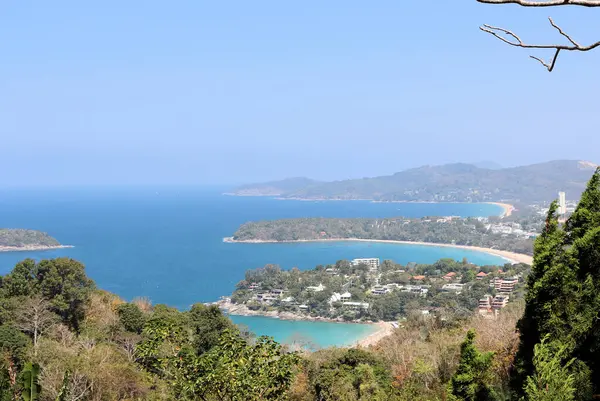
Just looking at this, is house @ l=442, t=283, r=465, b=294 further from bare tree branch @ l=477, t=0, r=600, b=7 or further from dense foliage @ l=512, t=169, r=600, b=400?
bare tree branch @ l=477, t=0, r=600, b=7

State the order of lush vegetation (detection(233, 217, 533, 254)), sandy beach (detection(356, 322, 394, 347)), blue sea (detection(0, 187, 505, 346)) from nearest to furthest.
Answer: sandy beach (detection(356, 322, 394, 347)) → blue sea (detection(0, 187, 505, 346)) → lush vegetation (detection(233, 217, 533, 254))

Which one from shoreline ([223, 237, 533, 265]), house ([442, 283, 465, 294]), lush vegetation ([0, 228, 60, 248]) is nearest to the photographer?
house ([442, 283, 465, 294])

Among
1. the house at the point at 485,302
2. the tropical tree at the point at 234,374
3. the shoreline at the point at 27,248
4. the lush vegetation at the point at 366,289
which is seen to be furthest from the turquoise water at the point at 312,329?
the shoreline at the point at 27,248

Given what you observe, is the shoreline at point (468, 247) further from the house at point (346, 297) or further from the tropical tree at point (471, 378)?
the tropical tree at point (471, 378)

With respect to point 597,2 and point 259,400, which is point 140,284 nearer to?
point 259,400

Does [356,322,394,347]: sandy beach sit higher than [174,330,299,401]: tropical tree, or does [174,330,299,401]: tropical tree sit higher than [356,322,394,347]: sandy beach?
[174,330,299,401]: tropical tree

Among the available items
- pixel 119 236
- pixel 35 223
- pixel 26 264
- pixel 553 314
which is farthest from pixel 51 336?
pixel 35 223

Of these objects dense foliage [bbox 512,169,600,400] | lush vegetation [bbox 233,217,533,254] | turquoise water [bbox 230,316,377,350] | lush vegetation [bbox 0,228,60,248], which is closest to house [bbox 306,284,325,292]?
turquoise water [bbox 230,316,377,350]
